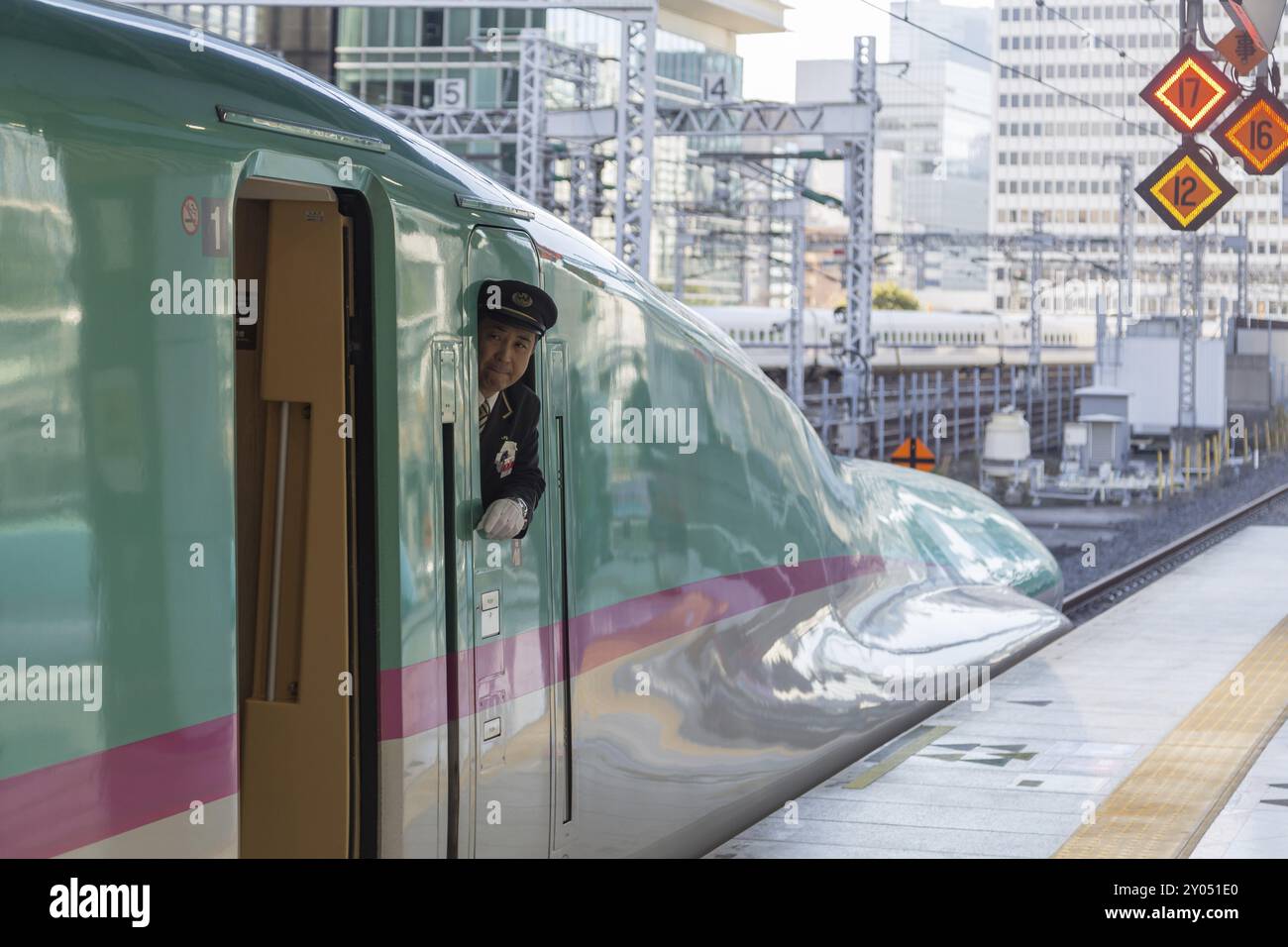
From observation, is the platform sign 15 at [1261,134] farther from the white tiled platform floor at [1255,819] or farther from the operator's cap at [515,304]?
the operator's cap at [515,304]

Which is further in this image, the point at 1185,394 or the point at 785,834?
the point at 1185,394

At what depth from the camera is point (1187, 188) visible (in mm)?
14203

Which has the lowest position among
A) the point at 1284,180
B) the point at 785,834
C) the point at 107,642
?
the point at 785,834

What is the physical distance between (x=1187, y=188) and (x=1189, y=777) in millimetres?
8215

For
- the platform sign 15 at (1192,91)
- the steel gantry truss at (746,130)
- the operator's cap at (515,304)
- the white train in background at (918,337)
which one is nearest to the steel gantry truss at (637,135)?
the platform sign 15 at (1192,91)

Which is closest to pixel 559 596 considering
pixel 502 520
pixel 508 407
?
pixel 502 520

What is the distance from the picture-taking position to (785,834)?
6.39m

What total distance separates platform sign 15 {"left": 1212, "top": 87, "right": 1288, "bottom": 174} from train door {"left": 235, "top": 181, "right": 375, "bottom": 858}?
11.6 m

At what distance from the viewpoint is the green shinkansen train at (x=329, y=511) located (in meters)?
3.30
